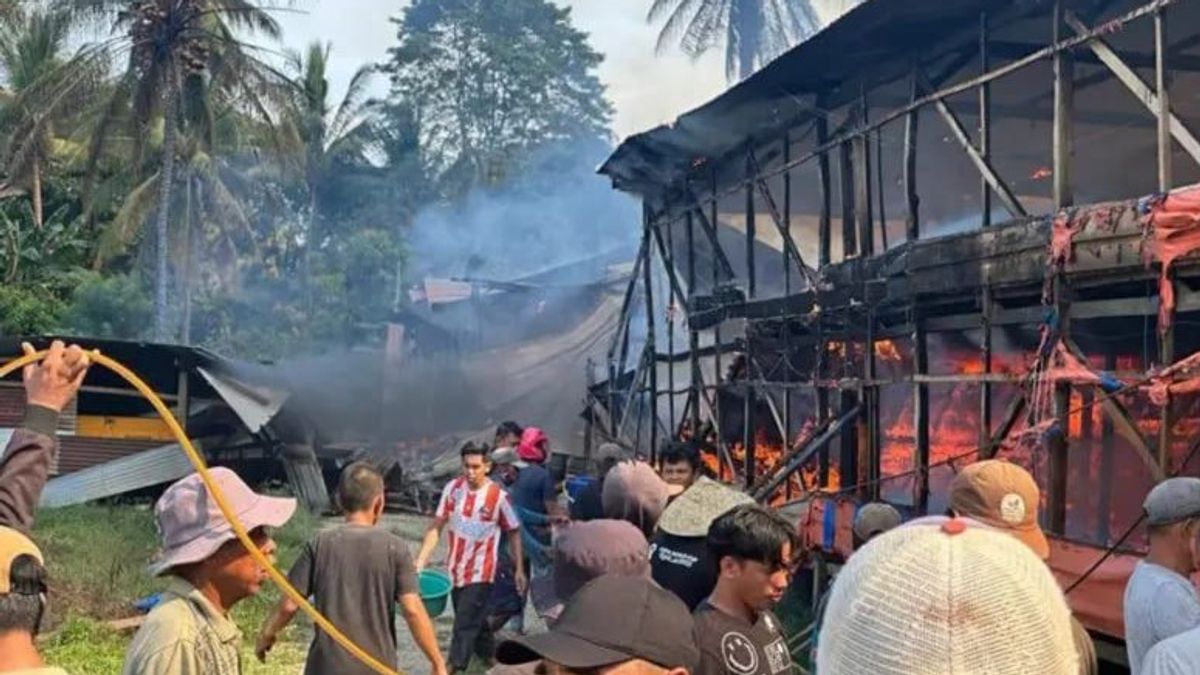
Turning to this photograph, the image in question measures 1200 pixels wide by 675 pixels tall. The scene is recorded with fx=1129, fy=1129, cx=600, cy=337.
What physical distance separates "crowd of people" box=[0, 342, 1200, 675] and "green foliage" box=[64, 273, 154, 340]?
87.7 feet

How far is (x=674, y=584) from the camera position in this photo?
171 inches

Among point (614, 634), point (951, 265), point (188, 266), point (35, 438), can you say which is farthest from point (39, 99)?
point (614, 634)

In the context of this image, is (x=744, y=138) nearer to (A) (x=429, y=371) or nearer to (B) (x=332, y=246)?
(A) (x=429, y=371)

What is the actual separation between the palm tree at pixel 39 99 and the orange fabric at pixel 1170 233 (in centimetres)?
2587

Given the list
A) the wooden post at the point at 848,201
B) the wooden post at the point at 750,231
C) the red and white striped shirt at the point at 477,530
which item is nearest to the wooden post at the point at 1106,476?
the wooden post at the point at 848,201

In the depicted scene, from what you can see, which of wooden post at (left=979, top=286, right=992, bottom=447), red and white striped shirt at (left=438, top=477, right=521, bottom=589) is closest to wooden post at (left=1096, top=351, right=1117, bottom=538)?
wooden post at (left=979, top=286, right=992, bottom=447)

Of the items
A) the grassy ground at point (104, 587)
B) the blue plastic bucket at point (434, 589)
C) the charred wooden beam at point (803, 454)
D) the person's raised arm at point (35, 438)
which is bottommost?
the grassy ground at point (104, 587)

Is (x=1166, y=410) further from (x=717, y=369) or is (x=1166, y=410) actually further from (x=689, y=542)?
(x=717, y=369)

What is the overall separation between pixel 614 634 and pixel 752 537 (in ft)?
4.25

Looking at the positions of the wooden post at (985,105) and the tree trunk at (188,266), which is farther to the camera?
the tree trunk at (188,266)

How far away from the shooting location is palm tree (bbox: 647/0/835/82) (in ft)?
111

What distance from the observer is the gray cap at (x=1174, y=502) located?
362 cm

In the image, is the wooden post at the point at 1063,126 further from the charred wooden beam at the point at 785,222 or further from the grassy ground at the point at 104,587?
the grassy ground at the point at 104,587

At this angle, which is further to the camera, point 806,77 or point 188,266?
point 188,266
